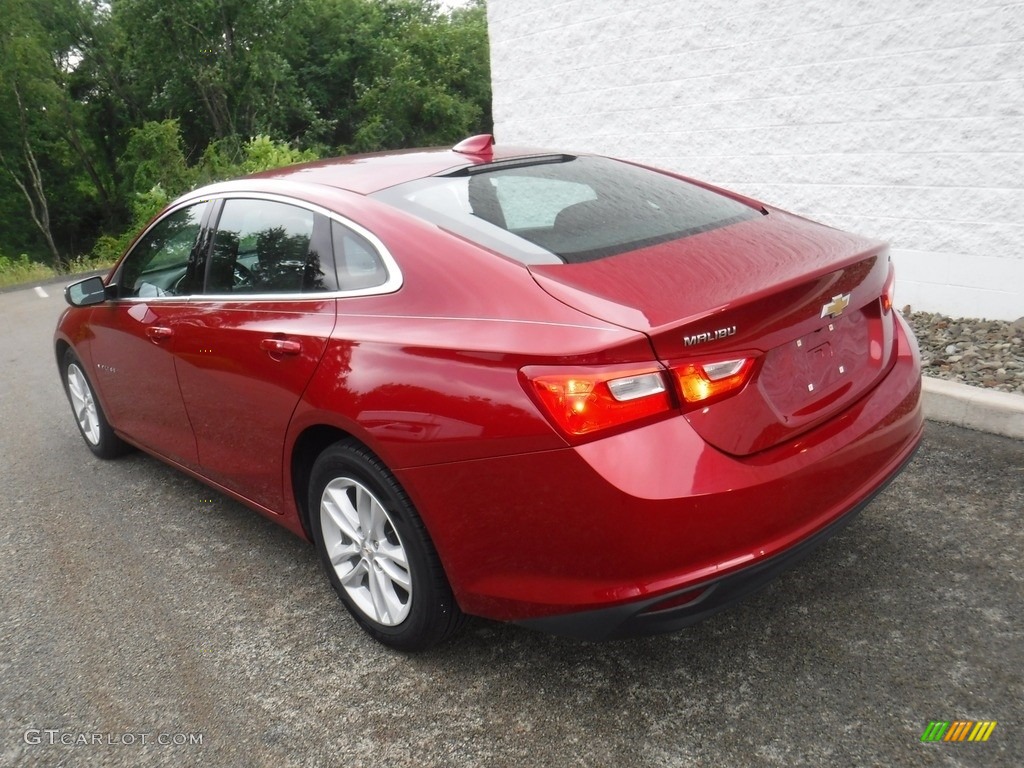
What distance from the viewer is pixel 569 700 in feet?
8.85

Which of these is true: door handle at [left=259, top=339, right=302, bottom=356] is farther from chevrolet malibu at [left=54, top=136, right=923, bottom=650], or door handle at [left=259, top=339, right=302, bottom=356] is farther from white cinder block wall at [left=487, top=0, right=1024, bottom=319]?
white cinder block wall at [left=487, top=0, right=1024, bottom=319]

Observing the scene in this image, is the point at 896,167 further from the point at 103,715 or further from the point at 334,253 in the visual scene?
the point at 103,715

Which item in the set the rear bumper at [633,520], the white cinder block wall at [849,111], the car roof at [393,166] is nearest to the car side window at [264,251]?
the car roof at [393,166]

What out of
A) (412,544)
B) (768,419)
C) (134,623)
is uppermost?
(768,419)

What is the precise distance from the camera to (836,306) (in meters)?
2.63

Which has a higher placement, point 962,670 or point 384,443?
point 384,443

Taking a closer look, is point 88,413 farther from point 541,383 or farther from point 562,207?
point 541,383

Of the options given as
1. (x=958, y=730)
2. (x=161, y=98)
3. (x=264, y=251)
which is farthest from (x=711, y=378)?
(x=161, y=98)

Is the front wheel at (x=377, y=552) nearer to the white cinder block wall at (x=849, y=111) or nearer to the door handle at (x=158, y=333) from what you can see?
the door handle at (x=158, y=333)

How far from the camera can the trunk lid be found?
2297 millimetres

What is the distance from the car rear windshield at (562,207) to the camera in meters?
2.75

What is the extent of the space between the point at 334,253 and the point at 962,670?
7.76ft

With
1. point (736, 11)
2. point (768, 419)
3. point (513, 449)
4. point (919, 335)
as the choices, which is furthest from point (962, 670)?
point (736, 11)

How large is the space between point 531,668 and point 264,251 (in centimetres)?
183
